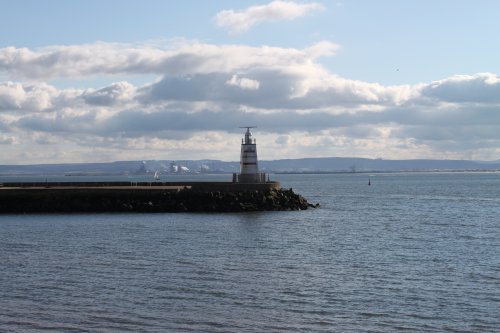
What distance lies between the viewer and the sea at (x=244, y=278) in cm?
1930

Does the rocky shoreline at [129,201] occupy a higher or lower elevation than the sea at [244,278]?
higher

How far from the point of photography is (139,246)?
34.3 m

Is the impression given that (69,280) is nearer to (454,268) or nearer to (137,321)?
(137,321)

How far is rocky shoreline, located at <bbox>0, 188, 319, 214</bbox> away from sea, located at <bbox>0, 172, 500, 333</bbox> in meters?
8.28

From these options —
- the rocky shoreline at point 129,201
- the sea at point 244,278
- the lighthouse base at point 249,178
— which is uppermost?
the lighthouse base at point 249,178

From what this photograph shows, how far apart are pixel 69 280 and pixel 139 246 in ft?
31.1

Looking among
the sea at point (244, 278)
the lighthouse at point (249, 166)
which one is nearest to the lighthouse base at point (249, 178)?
the lighthouse at point (249, 166)

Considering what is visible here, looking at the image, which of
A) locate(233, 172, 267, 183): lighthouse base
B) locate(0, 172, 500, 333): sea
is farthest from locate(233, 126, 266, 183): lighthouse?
locate(0, 172, 500, 333): sea

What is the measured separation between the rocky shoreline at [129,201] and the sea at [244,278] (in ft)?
27.2

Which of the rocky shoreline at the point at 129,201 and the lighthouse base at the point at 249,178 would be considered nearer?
the rocky shoreline at the point at 129,201

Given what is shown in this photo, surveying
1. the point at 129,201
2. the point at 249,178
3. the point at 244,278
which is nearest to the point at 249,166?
the point at 249,178

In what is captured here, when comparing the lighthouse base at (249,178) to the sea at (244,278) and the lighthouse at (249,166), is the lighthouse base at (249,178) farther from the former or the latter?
the sea at (244,278)

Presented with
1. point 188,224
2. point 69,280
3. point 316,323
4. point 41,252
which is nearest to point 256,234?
point 188,224

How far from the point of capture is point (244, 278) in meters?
25.3
